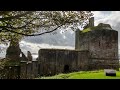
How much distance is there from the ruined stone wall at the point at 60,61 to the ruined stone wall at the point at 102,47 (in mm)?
2114

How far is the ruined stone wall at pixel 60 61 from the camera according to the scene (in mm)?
38731

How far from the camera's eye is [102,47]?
41688mm

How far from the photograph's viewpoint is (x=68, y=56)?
39.5m

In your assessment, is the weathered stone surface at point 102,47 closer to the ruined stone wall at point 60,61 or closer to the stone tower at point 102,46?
the stone tower at point 102,46

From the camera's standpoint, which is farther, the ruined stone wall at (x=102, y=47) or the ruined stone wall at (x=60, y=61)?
the ruined stone wall at (x=102, y=47)

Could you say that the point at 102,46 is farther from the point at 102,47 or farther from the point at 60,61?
the point at 60,61

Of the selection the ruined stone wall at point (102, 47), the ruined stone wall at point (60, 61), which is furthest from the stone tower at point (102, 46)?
the ruined stone wall at point (60, 61)

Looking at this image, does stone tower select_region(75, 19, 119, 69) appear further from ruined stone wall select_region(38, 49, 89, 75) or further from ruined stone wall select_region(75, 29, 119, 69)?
ruined stone wall select_region(38, 49, 89, 75)

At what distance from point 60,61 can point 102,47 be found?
7.38m

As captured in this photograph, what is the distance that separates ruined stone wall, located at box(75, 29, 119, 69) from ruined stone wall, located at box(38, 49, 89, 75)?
6.94 ft

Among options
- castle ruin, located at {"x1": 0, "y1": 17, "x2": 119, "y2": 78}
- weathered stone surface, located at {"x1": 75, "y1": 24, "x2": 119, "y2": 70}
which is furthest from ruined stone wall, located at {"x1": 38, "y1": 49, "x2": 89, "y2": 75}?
weathered stone surface, located at {"x1": 75, "y1": 24, "x2": 119, "y2": 70}
